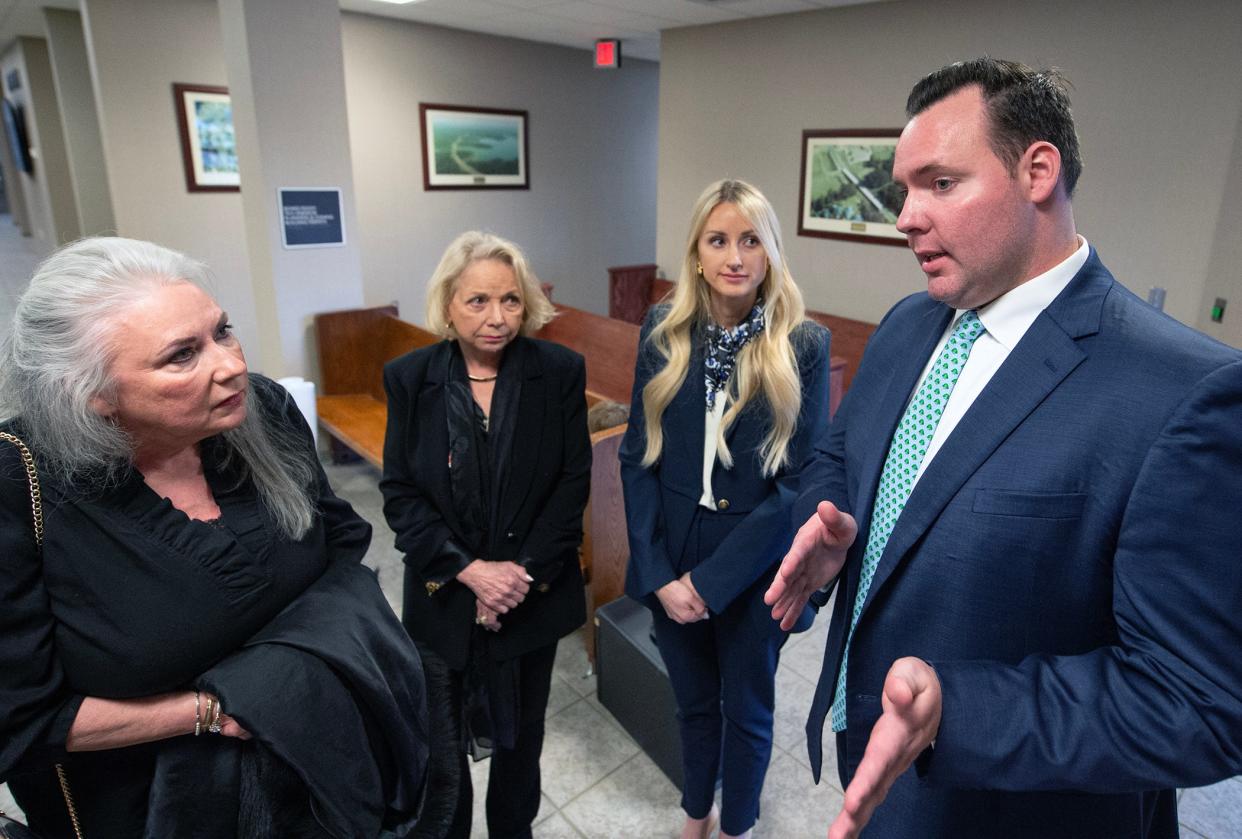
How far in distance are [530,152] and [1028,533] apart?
24.1ft

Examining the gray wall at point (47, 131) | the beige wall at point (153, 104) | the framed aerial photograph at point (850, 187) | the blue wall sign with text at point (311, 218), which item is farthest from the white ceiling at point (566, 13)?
the blue wall sign with text at point (311, 218)

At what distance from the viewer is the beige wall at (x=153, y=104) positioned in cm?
495

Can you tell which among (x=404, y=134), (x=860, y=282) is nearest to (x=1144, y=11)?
(x=860, y=282)

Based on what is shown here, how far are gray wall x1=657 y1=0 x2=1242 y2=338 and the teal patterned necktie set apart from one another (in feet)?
11.7

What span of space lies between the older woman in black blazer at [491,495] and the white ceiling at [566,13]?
4.38 metres

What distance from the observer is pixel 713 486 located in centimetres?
170

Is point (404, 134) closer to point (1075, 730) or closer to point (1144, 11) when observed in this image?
point (1144, 11)

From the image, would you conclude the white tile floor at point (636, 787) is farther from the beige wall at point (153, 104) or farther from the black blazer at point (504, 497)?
the beige wall at point (153, 104)

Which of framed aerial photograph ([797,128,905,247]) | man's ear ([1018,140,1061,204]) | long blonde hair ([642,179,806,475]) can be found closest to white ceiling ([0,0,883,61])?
framed aerial photograph ([797,128,905,247])

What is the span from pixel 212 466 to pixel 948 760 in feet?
3.76

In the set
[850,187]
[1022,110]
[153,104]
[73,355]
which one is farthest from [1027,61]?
[153,104]

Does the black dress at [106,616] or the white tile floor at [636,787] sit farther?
the white tile floor at [636,787]

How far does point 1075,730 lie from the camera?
0.77m

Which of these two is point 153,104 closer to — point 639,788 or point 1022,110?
point 639,788
